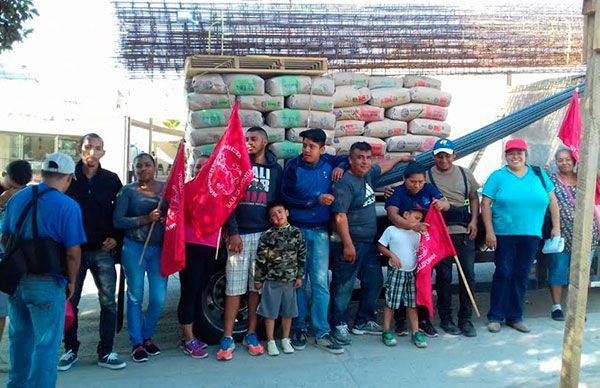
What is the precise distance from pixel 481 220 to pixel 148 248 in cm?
311

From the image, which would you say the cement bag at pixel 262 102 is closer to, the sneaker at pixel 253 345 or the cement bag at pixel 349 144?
the cement bag at pixel 349 144

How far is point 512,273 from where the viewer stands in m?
5.59

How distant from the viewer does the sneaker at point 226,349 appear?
4.80 m

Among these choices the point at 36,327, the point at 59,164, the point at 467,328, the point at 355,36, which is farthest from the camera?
the point at 355,36

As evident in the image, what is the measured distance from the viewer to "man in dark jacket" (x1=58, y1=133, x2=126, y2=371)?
15.2ft

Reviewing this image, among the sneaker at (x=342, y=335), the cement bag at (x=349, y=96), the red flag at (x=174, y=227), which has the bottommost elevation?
the sneaker at (x=342, y=335)

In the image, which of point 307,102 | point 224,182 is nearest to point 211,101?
point 307,102

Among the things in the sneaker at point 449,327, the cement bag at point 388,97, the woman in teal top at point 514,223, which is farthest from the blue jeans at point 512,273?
the cement bag at point 388,97

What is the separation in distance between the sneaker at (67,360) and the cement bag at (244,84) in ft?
8.48

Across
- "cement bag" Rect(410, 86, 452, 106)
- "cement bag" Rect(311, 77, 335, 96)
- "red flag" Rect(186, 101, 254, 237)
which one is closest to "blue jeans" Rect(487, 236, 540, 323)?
"cement bag" Rect(410, 86, 452, 106)

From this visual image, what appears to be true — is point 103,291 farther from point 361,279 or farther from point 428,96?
point 428,96

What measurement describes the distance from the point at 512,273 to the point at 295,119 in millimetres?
2506

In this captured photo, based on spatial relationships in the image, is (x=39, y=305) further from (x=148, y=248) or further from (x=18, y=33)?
(x=18, y=33)

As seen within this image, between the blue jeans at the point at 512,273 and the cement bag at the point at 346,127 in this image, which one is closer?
the blue jeans at the point at 512,273
